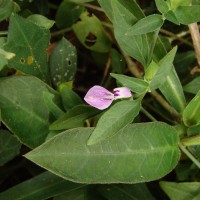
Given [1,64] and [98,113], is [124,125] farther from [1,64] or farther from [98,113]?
[1,64]

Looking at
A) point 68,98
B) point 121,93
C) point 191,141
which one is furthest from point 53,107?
point 191,141

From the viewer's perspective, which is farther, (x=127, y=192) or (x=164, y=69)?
(x=127, y=192)

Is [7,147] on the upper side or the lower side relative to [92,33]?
lower

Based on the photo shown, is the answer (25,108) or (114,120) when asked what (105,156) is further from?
(25,108)

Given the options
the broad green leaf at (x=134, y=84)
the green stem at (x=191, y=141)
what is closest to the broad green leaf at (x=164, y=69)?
the broad green leaf at (x=134, y=84)

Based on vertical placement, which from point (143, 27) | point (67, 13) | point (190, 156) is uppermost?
point (143, 27)

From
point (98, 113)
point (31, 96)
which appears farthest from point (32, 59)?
point (98, 113)
